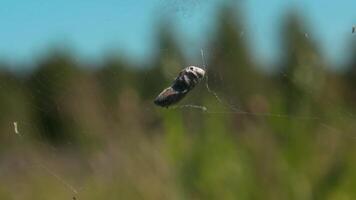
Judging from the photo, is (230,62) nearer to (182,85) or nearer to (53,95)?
(53,95)

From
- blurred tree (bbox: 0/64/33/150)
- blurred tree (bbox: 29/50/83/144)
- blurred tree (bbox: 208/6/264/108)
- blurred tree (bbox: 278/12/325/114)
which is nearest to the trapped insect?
blurred tree (bbox: 208/6/264/108)

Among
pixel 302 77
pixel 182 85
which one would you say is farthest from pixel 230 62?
pixel 182 85

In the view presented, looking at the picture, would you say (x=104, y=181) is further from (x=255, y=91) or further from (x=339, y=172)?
(x=339, y=172)

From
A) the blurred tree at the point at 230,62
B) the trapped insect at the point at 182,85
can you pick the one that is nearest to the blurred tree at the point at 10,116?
the blurred tree at the point at 230,62

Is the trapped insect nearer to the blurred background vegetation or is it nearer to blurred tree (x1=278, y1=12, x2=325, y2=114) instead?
the blurred background vegetation

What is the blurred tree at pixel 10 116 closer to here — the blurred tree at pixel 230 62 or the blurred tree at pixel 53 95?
the blurred tree at pixel 53 95

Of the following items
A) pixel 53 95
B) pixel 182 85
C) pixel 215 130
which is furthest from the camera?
pixel 215 130
